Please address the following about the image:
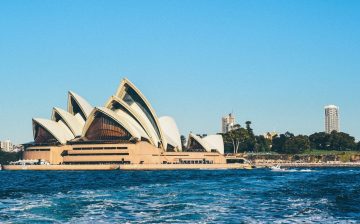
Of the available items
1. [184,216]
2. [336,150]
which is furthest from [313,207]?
[336,150]

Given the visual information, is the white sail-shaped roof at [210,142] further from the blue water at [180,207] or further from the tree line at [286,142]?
the blue water at [180,207]

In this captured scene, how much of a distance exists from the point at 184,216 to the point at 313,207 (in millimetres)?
8881

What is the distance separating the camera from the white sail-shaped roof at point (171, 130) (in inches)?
5418

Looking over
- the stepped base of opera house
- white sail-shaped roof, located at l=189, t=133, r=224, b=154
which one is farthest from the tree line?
the stepped base of opera house

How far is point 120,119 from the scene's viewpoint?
124062 millimetres

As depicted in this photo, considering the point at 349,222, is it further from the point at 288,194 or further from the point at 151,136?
the point at 151,136

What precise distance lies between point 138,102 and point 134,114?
3.62 meters

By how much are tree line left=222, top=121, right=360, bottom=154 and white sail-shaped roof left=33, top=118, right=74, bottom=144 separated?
194ft

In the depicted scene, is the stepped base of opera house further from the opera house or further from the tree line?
the tree line

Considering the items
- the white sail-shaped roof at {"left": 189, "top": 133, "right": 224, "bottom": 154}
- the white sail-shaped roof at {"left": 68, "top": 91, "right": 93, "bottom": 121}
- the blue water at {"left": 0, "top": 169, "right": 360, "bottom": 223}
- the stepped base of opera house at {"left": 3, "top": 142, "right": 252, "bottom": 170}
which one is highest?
the white sail-shaped roof at {"left": 68, "top": 91, "right": 93, "bottom": 121}

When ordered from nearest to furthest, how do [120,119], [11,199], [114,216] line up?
1. [114,216]
2. [11,199]
3. [120,119]

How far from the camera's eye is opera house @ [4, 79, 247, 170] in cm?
12538

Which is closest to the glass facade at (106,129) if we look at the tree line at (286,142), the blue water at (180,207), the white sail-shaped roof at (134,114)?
the white sail-shaped roof at (134,114)

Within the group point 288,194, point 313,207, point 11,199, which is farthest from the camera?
point 288,194
